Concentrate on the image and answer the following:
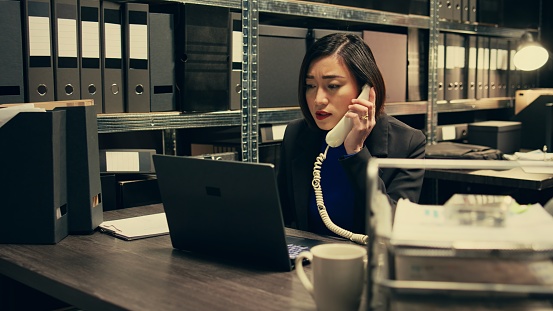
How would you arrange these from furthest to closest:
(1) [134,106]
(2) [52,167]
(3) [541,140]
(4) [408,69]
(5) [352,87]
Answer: (3) [541,140] < (4) [408,69] < (1) [134,106] < (5) [352,87] < (2) [52,167]

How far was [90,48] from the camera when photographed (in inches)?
76.9

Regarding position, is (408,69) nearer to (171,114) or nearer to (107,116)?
(171,114)

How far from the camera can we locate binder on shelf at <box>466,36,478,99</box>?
3.46 meters

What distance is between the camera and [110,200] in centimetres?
197

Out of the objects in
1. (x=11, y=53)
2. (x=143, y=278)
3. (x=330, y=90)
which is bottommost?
(x=143, y=278)

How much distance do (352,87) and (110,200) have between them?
79 centimetres

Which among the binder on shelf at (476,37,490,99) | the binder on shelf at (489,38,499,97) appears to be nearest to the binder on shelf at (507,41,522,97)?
the binder on shelf at (489,38,499,97)

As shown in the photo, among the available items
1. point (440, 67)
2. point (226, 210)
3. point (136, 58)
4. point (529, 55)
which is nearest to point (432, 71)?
point (440, 67)

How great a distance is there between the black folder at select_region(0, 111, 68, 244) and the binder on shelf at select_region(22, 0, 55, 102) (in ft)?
1.06

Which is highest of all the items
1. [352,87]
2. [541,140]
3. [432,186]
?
[352,87]

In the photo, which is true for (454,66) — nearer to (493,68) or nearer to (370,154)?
(493,68)

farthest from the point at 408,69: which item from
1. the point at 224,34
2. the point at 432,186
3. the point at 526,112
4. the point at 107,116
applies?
the point at 107,116

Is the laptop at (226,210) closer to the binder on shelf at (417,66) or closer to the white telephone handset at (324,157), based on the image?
the white telephone handset at (324,157)

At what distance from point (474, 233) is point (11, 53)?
54.0 inches
